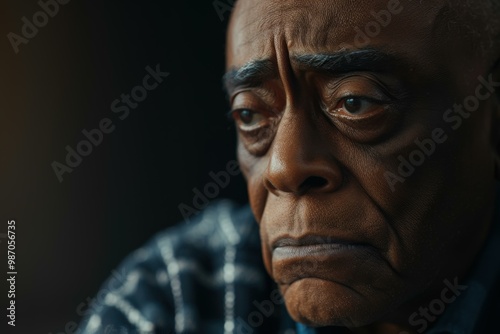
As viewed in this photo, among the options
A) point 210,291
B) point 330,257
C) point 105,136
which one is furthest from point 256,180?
point 105,136

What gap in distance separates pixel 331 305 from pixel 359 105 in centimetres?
29

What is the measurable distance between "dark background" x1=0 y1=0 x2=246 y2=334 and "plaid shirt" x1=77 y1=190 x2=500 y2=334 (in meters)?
0.44

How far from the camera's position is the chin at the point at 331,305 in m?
0.99

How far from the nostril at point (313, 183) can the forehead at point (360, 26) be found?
0.18 m

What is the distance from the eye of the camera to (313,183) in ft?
3.29

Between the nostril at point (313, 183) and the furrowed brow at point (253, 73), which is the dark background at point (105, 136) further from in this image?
the nostril at point (313, 183)

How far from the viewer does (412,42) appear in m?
0.99

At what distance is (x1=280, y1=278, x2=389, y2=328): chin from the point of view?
991 mm

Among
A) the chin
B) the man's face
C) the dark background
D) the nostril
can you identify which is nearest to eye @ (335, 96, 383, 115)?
the man's face

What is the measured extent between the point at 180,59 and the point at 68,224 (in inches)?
20.9

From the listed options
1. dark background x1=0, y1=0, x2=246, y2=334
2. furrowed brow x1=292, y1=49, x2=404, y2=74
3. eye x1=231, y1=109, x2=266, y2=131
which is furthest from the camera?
dark background x1=0, y1=0, x2=246, y2=334

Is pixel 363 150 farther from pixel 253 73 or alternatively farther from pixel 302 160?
pixel 253 73

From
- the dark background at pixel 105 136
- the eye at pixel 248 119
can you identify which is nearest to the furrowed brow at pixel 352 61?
the eye at pixel 248 119

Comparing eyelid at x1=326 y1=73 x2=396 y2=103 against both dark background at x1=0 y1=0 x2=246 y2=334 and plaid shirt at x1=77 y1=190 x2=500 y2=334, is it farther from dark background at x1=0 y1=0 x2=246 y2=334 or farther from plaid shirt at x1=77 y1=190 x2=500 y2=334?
dark background at x1=0 y1=0 x2=246 y2=334
